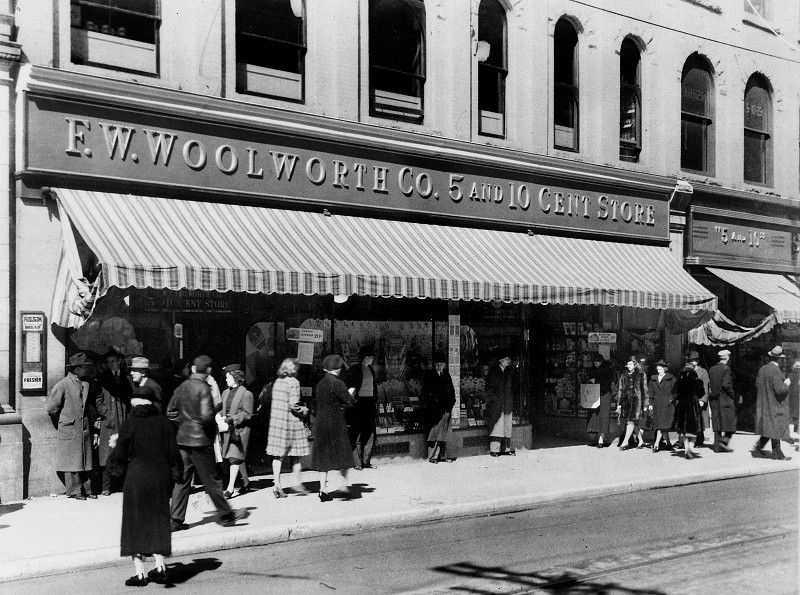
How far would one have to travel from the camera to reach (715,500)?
444 inches

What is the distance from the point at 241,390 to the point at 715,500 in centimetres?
642

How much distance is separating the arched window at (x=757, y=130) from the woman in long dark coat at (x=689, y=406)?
18.2 ft

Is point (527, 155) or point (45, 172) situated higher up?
point (527, 155)

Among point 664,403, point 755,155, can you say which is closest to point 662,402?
point 664,403

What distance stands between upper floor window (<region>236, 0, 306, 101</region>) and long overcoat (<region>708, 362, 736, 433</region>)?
9.05m

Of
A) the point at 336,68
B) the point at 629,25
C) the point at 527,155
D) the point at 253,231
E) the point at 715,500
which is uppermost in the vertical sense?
the point at 629,25

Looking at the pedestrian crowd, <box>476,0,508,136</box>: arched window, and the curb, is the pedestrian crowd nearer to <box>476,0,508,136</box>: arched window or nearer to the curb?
the curb

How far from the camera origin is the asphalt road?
700cm

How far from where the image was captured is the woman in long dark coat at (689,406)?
49.0ft

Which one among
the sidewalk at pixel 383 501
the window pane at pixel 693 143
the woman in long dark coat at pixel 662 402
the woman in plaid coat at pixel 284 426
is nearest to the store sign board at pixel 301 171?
the window pane at pixel 693 143

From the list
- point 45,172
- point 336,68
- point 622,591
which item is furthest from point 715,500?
point 45,172

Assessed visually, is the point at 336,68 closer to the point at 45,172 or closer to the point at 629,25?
the point at 45,172

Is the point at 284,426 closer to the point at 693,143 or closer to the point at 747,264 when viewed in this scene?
the point at 693,143

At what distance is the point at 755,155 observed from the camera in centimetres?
1823
